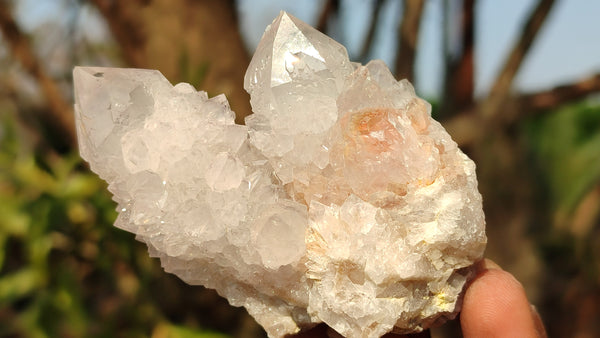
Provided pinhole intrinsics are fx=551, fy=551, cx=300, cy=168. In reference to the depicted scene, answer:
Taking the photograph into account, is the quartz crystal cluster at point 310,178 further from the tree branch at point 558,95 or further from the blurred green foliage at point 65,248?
the tree branch at point 558,95

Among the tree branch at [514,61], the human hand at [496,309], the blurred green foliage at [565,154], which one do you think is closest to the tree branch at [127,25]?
the tree branch at [514,61]

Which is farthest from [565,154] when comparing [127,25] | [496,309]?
[496,309]

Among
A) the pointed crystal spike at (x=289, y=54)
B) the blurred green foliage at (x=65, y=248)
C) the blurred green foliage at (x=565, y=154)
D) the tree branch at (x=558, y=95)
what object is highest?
the pointed crystal spike at (x=289, y=54)

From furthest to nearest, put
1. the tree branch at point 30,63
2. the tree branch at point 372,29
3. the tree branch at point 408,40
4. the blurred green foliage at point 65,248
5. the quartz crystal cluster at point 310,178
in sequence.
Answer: the tree branch at point 372,29 → the tree branch at point 30,63 → the tree branch at point 408,40 → the blurred green foliage at point 65,248 → the quartz crystal cluster at point 310,178

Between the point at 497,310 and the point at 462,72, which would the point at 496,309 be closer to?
the point at 497,310

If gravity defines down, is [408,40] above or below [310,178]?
below

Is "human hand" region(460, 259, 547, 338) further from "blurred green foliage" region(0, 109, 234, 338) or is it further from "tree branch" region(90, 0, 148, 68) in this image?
"tree branch" region(90, 0, 148, 68)
